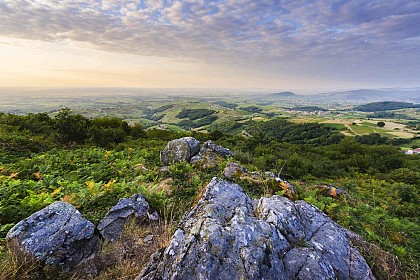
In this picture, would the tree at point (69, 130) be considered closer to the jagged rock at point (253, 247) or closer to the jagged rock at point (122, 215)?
the jagged rock at point (122, 215)

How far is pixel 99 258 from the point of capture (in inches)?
158

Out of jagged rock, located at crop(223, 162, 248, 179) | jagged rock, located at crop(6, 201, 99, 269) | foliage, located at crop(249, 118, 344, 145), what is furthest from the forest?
foliage, located at crop(249, 118, 344, 145)

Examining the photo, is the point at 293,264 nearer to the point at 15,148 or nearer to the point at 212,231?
the point at 212,231

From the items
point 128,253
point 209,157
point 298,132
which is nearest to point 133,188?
point 128,253

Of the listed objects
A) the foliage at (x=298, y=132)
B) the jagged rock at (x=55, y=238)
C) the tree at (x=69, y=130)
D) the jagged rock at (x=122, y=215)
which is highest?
the jagged rock at (x=55, y=238)

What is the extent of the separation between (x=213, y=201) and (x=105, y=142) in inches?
730

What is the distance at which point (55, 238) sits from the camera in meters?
3.89

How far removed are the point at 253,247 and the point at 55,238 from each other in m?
3.67

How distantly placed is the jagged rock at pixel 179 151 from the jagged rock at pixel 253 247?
7.95 metres

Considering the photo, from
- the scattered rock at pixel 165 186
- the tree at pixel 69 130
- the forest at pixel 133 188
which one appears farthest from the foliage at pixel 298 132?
the scattered rock at pixel 165 186

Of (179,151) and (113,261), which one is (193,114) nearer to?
(179,151)

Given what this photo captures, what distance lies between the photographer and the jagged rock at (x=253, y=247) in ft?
9.86

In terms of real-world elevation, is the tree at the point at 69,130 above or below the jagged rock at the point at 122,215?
below

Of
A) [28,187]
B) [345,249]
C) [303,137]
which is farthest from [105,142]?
[303,137]
